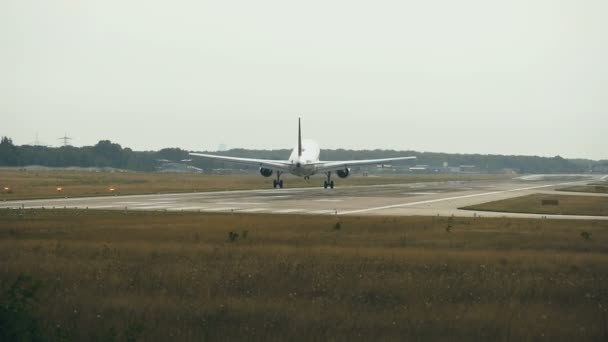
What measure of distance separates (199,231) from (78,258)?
9566 millimetres

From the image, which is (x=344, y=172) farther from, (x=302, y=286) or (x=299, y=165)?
(x=302, y=286)

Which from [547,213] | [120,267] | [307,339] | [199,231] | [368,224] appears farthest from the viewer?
[547,213]

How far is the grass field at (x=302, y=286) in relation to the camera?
41.1 feet

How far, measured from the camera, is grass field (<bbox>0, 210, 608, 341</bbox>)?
12516mm

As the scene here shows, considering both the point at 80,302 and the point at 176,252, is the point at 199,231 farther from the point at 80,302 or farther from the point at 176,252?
the point at 80,302

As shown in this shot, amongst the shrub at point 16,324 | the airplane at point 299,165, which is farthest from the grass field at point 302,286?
the airplane at point 299,165

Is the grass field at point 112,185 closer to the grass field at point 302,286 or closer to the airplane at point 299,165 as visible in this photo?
the airplane at point 299,165

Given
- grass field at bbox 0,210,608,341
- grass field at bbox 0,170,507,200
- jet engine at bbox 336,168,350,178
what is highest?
jet engine at bbox 336,168,350,178

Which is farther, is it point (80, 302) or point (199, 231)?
point (199, 231)

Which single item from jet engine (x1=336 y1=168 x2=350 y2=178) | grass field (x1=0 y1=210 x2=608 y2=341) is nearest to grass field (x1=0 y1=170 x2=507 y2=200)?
jet engine (x1=336 y1=168 x2=350 y2=178)

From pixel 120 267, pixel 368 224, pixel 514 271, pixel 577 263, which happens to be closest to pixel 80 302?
pixel 120 267

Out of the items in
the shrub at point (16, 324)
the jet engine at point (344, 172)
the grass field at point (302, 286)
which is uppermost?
the jet engine at point (344, 172)

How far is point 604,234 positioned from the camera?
97.3ft

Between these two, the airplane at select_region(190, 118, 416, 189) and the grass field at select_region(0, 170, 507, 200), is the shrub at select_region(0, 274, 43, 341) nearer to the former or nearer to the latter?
the grass field at select_region(0, 170, 507, 200)
